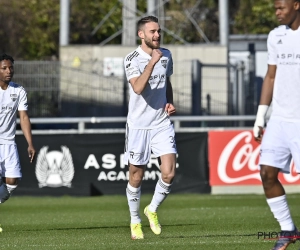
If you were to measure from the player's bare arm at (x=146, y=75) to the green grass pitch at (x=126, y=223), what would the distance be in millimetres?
1617

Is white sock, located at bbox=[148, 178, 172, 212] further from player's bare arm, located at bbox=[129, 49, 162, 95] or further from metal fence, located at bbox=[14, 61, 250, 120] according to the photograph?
metal fence, located at bbox=[14, 61, 250, 120]

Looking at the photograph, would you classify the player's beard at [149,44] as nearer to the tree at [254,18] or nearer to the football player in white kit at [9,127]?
the football player in white kit at [9,127]

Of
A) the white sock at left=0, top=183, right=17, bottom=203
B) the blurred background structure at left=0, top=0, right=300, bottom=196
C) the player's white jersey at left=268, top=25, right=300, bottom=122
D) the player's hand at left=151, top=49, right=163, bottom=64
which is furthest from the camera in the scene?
the blurred background structure at left=0, top=0, right=300, bottom=196

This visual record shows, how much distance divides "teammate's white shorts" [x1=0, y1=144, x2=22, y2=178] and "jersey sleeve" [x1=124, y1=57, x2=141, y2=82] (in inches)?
110

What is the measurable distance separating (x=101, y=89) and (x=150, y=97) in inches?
564

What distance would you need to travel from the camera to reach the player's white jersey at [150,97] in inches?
451

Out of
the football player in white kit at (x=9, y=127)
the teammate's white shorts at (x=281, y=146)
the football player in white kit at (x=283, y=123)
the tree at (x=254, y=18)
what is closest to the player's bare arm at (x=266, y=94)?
→ the football player in white kit at (x=283, y=123)

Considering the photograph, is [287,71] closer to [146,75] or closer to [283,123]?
[283,123]

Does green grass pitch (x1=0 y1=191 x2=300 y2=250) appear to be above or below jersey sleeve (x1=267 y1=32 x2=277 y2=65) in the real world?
below

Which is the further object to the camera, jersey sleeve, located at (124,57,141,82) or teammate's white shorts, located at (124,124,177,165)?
teammate's white shorts, located at (124,124,177,165)

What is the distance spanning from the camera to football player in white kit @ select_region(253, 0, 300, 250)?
916cm

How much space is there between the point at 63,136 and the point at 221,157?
124 inches

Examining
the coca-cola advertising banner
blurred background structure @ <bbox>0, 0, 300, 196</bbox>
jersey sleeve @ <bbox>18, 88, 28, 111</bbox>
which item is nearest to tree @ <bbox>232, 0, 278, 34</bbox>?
A: blurred background structure @ <bbox>0, 0, 300, 196</bbox>

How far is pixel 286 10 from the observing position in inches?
358
